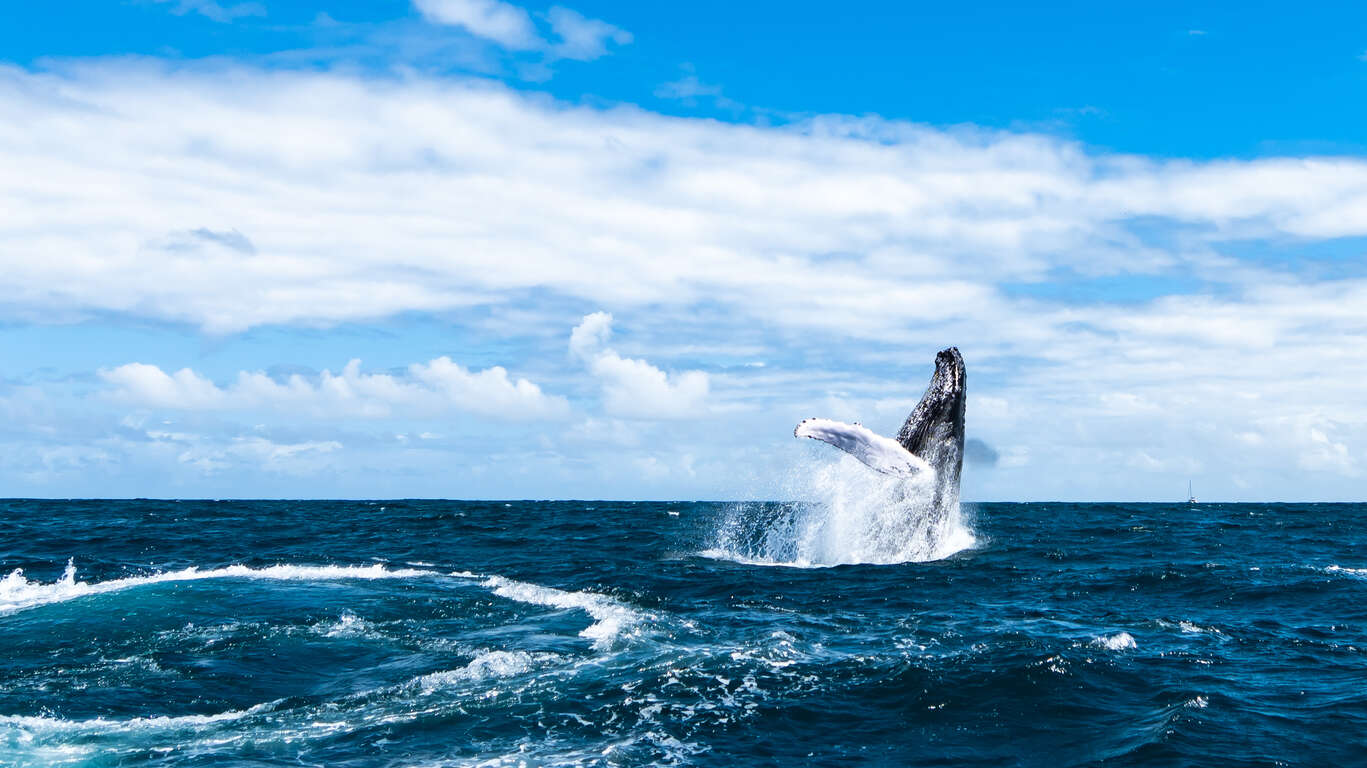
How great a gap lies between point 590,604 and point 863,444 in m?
7.03

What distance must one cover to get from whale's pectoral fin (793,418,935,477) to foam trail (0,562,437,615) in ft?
36.3

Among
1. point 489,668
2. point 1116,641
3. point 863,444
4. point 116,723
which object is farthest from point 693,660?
point 863,444

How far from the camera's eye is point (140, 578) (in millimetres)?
24516

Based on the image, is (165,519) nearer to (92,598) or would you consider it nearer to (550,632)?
(92,598)

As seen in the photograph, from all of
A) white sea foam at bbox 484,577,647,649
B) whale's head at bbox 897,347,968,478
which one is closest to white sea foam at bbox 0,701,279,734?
white sea foam at bbox 484,577,647,649

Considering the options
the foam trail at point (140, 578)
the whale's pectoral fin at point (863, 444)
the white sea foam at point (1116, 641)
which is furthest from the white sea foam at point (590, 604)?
the white sea foam at point (1116, 641)

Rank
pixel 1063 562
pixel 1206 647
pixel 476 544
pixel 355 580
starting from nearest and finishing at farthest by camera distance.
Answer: pixel 1206 647
pixel 355 580
pixel 1063 562
pixel 476 544

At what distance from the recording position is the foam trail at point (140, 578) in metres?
21.8

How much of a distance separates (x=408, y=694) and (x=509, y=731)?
2.37m

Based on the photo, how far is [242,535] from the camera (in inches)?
1592

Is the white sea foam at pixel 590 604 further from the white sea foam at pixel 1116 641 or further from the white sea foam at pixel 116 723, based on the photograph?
the white sea foam at pixel 1116 641

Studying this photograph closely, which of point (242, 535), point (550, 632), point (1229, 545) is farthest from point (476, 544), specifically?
point (1229, 545)

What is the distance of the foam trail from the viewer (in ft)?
71.4

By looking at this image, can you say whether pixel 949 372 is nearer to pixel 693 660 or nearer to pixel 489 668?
pixel 693 660
